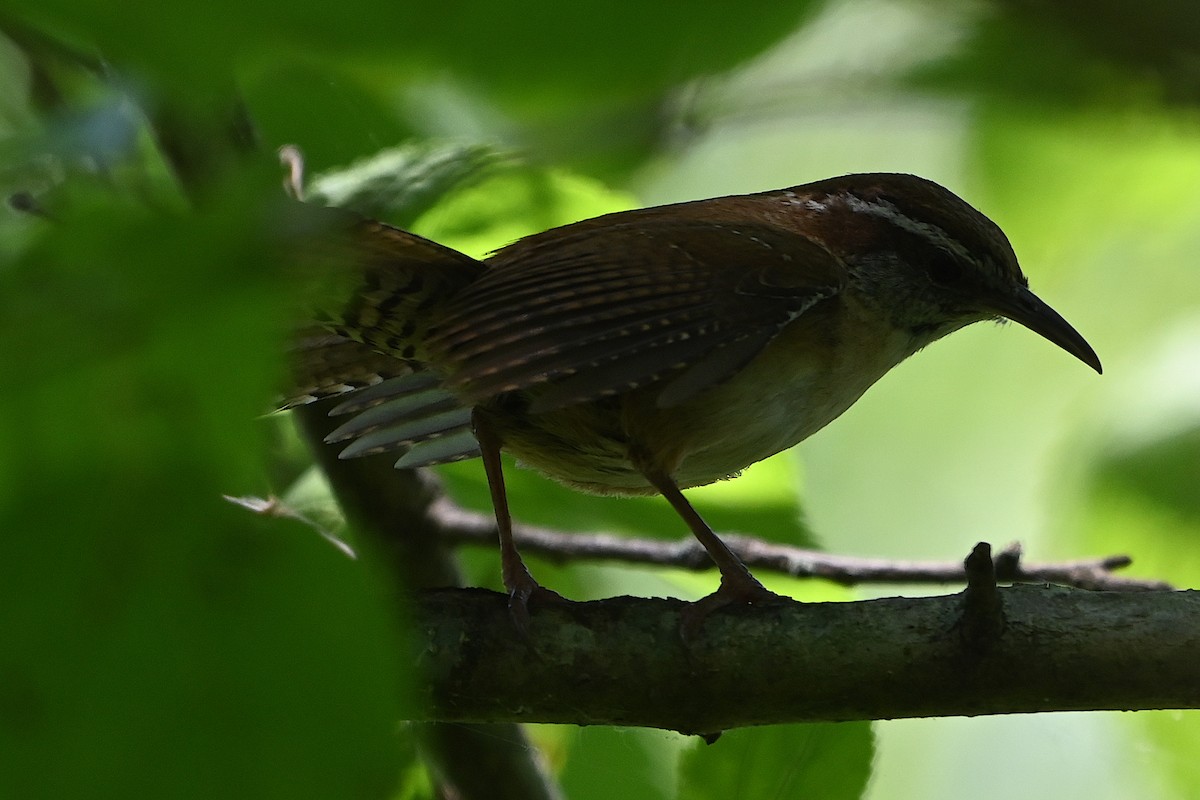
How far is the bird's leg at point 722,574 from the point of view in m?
1.91

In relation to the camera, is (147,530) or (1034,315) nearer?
(147,530)

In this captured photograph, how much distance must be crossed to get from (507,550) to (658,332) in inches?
19.6

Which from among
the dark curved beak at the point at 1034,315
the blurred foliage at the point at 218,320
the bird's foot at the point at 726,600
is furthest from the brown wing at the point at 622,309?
the blurred foliage at the point at 218,320

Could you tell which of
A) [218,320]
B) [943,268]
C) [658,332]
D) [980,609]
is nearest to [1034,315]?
[943,268]

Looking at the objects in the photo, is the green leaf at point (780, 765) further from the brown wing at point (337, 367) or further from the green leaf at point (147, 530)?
the brown wing at point (337, 367)

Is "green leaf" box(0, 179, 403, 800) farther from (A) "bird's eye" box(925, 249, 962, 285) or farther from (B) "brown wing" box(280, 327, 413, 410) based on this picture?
(A) "bird's eye" box(925, 249, 962, 285)

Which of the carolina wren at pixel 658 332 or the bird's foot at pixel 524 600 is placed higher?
the carolina wren at pixel 658 332

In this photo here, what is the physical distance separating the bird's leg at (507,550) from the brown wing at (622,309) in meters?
0.21

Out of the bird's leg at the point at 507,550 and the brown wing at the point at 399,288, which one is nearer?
the bird's leg at the point at 507,550

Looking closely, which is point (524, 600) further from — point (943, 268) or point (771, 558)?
point (943, 268)

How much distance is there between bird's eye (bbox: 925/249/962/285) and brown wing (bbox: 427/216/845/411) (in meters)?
0.43

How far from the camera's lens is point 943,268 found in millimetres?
2926

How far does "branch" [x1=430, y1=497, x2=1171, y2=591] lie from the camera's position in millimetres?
2568

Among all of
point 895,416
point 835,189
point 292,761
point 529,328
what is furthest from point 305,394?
point 895,416
